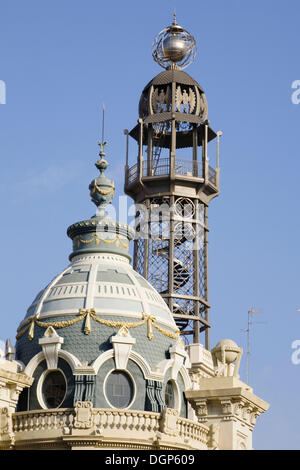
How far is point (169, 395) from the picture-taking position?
60.9 m

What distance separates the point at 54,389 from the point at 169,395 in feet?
18.5

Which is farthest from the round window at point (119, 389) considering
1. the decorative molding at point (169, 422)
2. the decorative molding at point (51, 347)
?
the decorative molding at point (51, 347)

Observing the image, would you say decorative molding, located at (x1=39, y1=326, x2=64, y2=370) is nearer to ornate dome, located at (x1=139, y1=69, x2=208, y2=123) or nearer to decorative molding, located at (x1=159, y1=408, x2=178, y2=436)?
decorative molding, located at (x1=159, y1=408, x2=178, y2=436)

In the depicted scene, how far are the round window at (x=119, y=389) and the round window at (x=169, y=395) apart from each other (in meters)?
2.27

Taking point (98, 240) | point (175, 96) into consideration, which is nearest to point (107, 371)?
point (98, 240)

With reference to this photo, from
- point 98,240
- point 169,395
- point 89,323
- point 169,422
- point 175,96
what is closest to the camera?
point 169,422

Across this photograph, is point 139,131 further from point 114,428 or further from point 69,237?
point 114,428

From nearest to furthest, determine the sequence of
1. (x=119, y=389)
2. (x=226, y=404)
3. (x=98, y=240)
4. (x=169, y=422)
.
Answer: (x=169, y=422)
(x=119, y=389)
(x=226, y=404)
(x=98, y=240)

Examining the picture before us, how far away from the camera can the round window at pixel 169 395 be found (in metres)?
60.7

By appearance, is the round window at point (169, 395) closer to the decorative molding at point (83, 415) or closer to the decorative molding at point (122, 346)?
the decorative molding at point (122, 346)

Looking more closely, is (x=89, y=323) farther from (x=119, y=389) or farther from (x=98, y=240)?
(x=98, y=240)

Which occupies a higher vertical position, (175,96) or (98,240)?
(175,96)

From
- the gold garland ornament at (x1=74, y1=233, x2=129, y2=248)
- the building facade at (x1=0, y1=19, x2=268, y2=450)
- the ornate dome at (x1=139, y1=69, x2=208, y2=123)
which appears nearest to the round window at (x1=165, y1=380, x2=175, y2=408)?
the building facade at (x1=0, y1=19, x2=268, y2=450)
